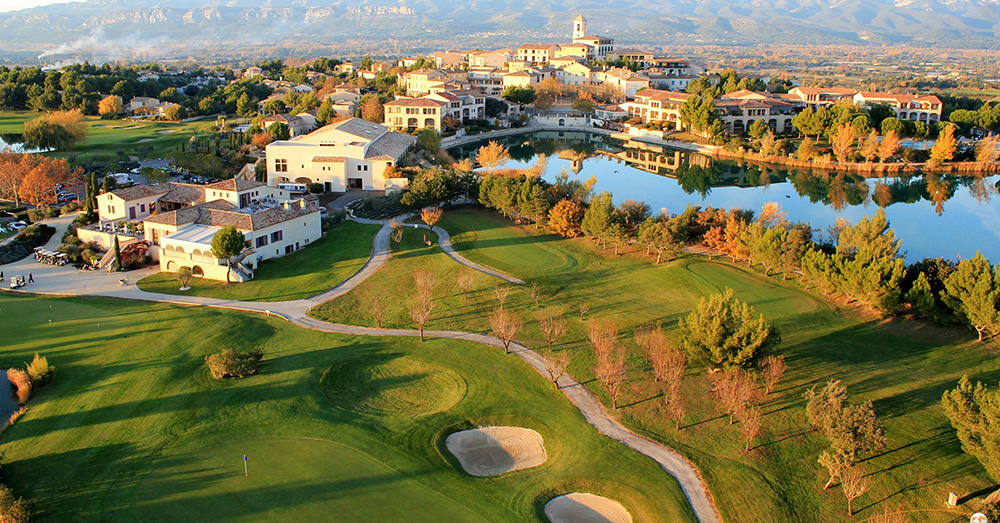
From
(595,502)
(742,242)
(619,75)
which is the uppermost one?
(619,75)

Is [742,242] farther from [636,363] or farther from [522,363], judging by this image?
[522,363]

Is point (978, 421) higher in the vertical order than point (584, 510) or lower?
higher

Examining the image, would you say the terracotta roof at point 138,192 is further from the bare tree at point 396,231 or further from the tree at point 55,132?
the tree at point 55,132

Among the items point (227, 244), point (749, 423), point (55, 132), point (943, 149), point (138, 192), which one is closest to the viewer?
point (749, 423)

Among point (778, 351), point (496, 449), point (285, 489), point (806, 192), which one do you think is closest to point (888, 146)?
point (806, 192)

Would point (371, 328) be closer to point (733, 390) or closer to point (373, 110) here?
point (733, 390)

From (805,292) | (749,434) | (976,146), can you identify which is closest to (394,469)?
(749,434)
